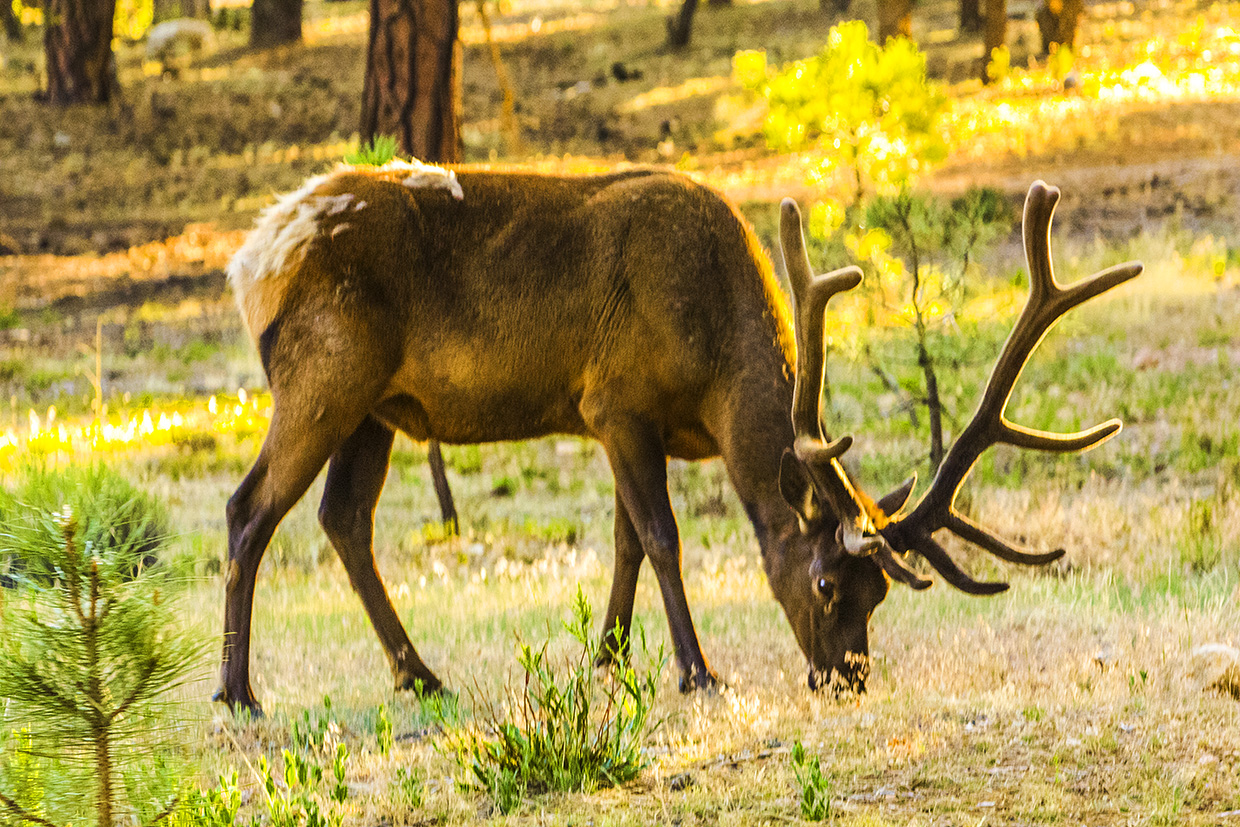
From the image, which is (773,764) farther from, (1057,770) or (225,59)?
(225,59)

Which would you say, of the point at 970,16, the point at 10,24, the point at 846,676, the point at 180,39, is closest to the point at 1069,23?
the point at 970,16

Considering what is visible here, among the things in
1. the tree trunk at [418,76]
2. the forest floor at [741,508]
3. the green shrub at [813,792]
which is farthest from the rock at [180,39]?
the green shrub at [813,792]

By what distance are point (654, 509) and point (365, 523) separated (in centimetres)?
137

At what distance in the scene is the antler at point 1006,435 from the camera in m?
5.19

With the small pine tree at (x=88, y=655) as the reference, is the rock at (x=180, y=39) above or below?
above

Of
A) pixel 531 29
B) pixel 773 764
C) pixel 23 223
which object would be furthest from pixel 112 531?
pixel 531 29

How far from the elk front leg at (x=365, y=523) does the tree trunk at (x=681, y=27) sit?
1147 inches

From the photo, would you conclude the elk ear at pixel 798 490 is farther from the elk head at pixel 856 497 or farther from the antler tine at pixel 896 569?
the antler tine at pixel 896 569

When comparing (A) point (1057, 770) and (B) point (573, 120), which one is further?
(B) point (573, 120)

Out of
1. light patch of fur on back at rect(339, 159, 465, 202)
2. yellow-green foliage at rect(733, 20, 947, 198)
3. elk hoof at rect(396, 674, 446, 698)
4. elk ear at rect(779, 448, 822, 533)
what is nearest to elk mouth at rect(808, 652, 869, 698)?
elk ear at rect(779, 448, 822, 533)

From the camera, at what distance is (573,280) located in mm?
6113

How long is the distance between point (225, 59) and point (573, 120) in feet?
30.6

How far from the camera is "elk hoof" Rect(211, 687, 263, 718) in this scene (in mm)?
5723

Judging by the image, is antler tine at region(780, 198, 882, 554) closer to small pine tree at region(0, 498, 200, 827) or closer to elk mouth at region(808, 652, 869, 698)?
elk mouth at region(808, 652, 869, 698)
